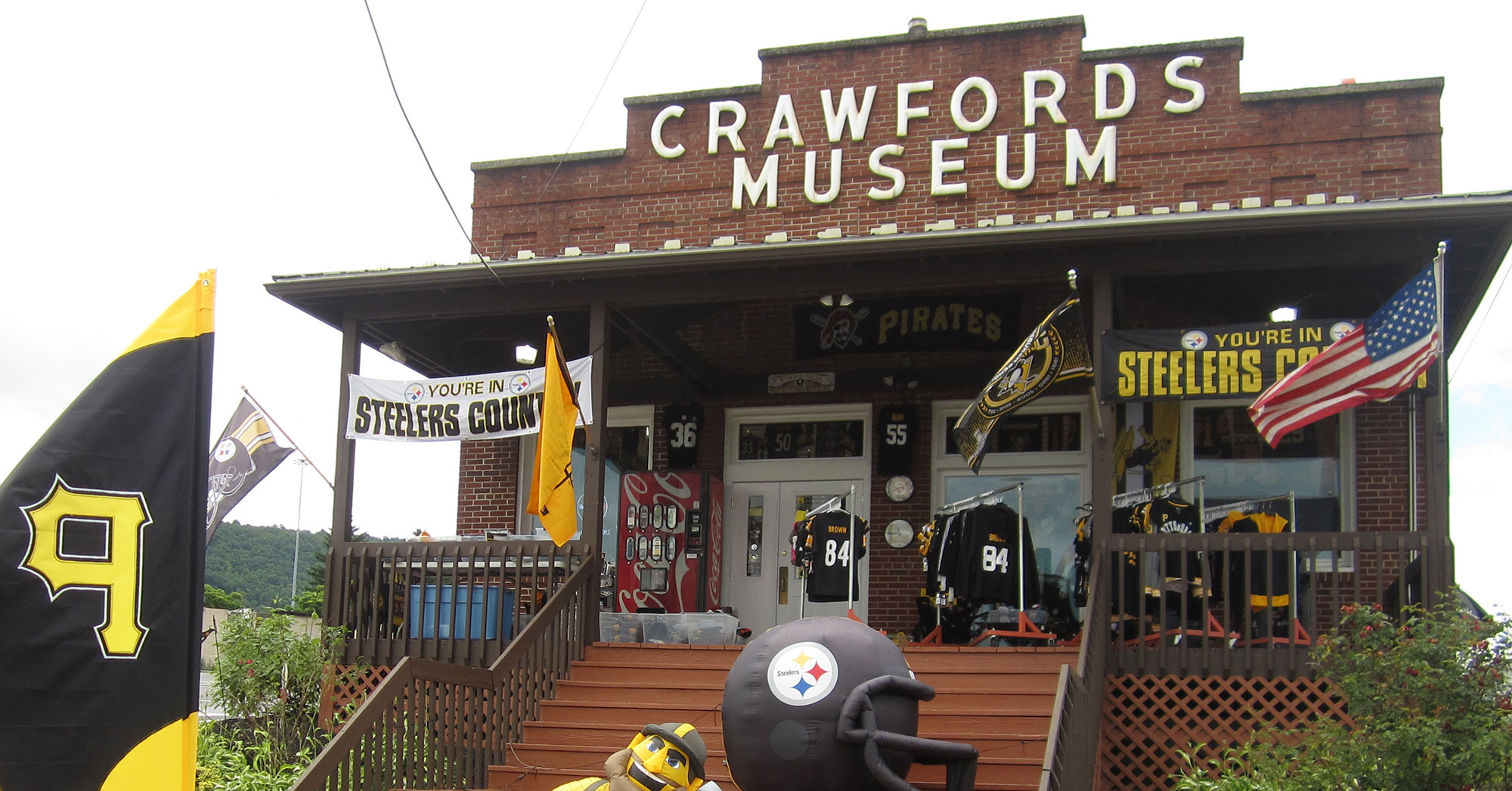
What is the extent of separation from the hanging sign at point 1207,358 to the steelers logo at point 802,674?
12.7ft

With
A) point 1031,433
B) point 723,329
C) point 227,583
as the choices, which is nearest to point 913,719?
point 1031,433

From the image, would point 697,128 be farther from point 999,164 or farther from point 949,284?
point 949,284

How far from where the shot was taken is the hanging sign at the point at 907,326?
1361 cm

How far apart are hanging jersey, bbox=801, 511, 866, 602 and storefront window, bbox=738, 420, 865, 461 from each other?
2.25 metres

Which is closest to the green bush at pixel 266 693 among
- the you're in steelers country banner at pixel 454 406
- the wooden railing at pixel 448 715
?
the wooden railing at pixel 448 715

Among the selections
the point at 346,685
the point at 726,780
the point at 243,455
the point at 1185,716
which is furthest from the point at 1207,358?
the point at 243,455

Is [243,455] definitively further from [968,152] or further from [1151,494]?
[1151,494]

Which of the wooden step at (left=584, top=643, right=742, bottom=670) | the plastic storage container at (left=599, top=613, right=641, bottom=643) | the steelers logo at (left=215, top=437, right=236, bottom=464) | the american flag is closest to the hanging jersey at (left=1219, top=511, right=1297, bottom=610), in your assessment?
the american flag

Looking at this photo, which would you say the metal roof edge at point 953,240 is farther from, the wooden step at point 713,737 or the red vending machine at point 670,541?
the wooden step at point 713,737

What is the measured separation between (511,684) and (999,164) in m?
8.09

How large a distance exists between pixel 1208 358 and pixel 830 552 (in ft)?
12.4

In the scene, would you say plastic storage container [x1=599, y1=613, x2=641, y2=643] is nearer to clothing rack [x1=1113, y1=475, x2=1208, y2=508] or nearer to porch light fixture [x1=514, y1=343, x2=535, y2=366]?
porch light fixture [x1=514, y1=343, x2=535, y2=366]

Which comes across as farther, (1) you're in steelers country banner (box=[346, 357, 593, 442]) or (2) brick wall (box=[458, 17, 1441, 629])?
(2) brick wall (box=[458, 17, 1441, 629])

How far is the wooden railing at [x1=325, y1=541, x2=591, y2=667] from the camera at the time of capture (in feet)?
37.4
